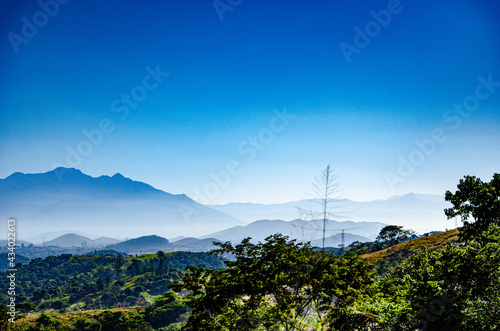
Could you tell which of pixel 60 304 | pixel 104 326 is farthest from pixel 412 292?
pixel 60 304

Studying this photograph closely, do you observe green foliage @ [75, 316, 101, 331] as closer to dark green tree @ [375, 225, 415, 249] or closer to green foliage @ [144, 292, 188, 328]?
green foliage @ [144, 292, 188, 328]

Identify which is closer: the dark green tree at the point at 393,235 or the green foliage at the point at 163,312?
the green foliage at the point at 163,312

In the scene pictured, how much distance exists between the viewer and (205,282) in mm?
10398

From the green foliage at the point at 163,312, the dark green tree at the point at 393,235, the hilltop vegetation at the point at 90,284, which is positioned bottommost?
the hilltop vegetation at the point at 90,284

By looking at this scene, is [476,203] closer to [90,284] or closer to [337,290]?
[337,290]

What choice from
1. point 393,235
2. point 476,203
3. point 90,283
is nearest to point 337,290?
point 476,203

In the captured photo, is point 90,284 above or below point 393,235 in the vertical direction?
below

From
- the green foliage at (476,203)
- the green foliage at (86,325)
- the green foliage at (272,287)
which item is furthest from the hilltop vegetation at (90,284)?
the green foliage at (272,287)

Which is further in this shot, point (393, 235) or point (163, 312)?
point (393, 235)

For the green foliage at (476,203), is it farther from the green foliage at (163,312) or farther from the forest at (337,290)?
the green foliage at (163,312)

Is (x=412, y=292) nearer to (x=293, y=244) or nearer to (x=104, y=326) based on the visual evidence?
(x=293, y=244)

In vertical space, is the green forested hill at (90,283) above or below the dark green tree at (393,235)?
below

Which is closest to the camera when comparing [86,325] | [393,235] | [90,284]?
[86,325]

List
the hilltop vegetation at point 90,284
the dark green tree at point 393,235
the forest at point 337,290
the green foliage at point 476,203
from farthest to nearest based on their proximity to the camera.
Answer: the hilltop vegetation at point 90,284, the dark green tree at point 393,235, the green foliage at point 476,203, the forest at point 337,290
